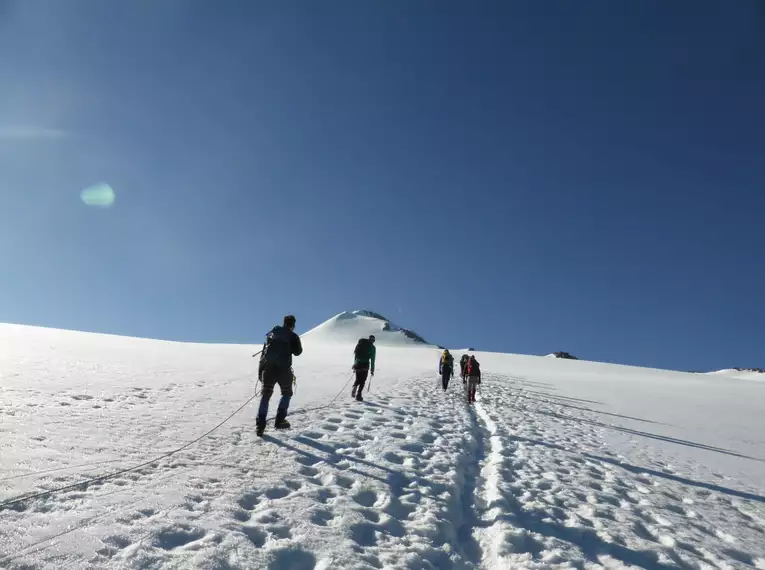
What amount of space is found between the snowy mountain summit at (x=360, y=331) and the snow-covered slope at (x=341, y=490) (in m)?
94.6

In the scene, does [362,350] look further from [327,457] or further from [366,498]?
[366,498]

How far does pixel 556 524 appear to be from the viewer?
220 inches

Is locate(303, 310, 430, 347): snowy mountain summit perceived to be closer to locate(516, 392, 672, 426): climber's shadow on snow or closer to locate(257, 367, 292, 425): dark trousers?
locate(516, 392, 672, 426): climber's shadow on snow

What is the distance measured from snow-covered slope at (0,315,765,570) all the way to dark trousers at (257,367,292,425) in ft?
1.65

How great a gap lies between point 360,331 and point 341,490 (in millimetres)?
112687

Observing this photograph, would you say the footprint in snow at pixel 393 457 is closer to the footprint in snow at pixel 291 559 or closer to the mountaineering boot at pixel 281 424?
the mountaineering boot at pixel 281 424

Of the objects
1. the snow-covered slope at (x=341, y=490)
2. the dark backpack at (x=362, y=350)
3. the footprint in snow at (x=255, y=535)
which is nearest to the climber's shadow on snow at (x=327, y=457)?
the snow-covered slope at (x=341, y=490)

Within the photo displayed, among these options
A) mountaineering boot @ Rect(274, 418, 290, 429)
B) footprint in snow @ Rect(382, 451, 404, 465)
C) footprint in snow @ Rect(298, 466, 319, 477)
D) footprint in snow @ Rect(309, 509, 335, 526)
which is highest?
mountaineering boot @ Rect(274, 418, 290, 429)

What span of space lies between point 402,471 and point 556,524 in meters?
2.49

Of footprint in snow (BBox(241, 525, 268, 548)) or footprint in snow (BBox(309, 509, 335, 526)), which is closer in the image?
footprint in snow (BBox(241, 525, 268, 548))

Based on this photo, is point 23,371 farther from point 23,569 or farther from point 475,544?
point 475,544

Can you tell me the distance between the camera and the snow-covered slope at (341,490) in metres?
4.12

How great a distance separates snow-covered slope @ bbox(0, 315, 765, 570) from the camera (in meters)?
4.12

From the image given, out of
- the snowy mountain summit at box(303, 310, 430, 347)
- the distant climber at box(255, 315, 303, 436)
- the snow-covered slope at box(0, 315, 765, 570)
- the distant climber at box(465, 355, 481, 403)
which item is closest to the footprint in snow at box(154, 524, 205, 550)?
the snow-covered slope at box(0, 315, 765, 570)
